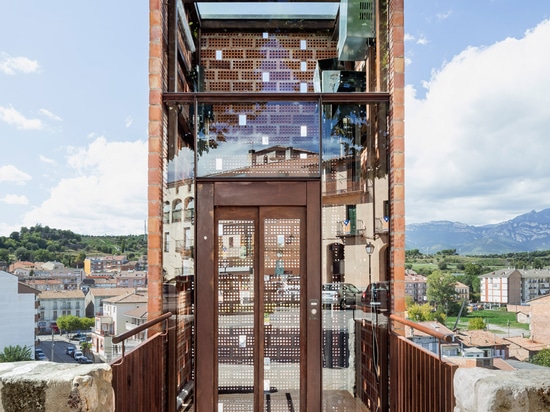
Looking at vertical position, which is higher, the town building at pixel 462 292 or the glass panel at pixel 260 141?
the glass panel at pixel 260 141

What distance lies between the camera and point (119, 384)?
7.79 feet

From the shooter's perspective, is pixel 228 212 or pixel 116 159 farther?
pixel 116 159

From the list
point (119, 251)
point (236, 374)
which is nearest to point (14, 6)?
point (119, 251)

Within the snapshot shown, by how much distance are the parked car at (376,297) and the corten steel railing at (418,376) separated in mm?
162

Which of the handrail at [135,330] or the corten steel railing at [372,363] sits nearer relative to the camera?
the handrail at [135,330]

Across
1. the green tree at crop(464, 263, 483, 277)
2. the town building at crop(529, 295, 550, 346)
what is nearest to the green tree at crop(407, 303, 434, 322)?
the green tree at crop(464, 263, 483, 277)

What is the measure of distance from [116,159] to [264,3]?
2453 cm

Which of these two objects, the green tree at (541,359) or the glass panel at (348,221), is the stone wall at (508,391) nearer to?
the glass panel at (348,221)

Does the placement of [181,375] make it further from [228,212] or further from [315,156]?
[315,156]

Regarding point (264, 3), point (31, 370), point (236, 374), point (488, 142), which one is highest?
point (488, 142)

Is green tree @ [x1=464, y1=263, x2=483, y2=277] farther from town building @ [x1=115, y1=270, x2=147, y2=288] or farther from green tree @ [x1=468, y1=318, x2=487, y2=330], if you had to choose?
town building @ [x1=115, y1=270, x2=147, y2=288]

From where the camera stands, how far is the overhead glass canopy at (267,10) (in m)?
4.01

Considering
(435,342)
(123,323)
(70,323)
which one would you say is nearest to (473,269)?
(435,342)

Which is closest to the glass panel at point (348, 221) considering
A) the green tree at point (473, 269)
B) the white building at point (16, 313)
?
the white building at point (16, 313)
